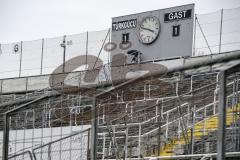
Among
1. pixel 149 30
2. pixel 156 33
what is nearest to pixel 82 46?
pixel 149 30

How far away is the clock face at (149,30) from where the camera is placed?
58.2ft

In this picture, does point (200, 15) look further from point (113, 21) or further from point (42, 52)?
point (42, 52)

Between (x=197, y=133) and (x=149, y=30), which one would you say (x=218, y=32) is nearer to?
(x=149, y=30)

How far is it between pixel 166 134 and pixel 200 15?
8.01m

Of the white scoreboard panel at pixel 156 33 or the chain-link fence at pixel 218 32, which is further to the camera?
the white scoreboard panel at pixel 156 33

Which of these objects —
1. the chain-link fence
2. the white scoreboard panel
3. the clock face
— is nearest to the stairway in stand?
the chain-link fence

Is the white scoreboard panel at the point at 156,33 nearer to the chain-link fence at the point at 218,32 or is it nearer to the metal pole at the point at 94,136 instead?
the chain-link fence at the point at 218,32

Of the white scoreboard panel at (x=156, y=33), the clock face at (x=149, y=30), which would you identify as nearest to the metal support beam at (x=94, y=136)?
the white scoreboard panel at (x=156, y=33)

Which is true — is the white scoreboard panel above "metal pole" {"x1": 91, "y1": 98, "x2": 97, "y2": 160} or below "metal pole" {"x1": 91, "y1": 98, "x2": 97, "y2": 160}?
above

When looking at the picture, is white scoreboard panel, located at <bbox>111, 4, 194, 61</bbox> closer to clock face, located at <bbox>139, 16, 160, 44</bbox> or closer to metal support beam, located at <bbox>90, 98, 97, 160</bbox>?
clock face, located at <bbox>139, 16, 160, 44</bbox>

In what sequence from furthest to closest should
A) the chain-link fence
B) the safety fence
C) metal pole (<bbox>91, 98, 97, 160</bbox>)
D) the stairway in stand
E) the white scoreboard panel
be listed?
the white scoreboard panel → the safety fence → the chain-link fence → the stairway in stand → metal pole (<bbox>91, 98, 97, 160</bbox>)

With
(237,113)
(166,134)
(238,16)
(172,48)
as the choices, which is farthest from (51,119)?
(172,48)

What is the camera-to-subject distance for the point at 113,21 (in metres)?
18.9

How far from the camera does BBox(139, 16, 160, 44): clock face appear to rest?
1775 centimetres
